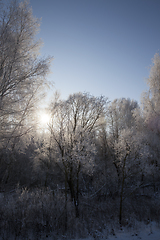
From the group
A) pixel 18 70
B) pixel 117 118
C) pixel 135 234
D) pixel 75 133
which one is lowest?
pixel 135 234

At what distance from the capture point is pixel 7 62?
488 centimetres

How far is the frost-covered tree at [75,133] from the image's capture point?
259 inches

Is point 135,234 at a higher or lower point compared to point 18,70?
lower

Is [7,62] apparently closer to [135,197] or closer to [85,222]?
[85,222]

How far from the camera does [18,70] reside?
16.5 feet

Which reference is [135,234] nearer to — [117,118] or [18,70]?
[18,70]

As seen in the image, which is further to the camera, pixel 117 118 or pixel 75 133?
pixel 117 118

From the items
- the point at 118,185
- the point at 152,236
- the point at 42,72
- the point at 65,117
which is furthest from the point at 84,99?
the point at 152,236

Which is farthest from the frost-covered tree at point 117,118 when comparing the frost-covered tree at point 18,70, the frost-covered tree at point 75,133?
the frost-covered tree at point 18,70

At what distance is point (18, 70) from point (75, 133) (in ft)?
13.0

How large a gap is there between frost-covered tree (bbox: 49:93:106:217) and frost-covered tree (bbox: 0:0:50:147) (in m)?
2.53

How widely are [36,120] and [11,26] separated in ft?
12.5

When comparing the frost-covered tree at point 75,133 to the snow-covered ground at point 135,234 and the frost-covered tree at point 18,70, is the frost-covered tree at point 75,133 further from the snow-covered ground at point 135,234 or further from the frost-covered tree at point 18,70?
the frost-covered tree at point 18,70

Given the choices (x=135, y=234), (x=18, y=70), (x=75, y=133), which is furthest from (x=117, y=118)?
(x=18, y=70)
